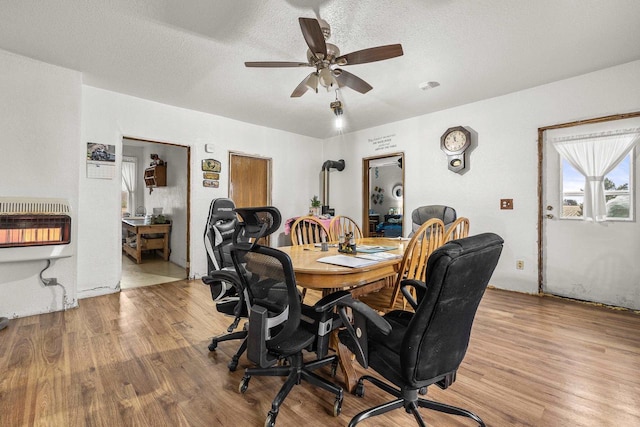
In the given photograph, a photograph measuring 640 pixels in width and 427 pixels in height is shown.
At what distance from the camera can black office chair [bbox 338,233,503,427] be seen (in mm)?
1056

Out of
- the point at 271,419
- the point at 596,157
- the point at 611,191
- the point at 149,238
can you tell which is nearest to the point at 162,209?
the point at 149,238

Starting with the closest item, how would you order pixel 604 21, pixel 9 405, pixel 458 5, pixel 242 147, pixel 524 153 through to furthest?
pixel 9 405 → pixel 458 5 → pixel 604 21 → pixel 524 153 → pixel 242 147

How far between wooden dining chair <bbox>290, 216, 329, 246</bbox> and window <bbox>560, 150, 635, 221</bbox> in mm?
2947

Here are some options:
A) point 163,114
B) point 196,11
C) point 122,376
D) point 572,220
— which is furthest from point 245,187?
point 572,220

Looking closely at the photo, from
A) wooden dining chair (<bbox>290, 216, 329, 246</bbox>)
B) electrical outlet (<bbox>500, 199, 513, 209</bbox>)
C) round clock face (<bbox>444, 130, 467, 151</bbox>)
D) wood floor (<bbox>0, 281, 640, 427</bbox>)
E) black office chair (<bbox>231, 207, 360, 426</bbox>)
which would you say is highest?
round clock face (<bbox>444, 130, 467, 151</bbox>)

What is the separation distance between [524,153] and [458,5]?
2391 millimetres

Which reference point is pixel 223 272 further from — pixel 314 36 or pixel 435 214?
pixel 435 214

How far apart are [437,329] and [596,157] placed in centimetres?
355

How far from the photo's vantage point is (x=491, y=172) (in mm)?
4031

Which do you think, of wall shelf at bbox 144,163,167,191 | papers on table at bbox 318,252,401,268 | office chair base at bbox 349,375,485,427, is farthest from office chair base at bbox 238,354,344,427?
wall shelf at bbox 144,163,167,191

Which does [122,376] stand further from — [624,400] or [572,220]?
[572,220]

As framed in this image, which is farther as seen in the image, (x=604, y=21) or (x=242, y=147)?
(x=242, y=147)

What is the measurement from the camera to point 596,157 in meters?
3.27

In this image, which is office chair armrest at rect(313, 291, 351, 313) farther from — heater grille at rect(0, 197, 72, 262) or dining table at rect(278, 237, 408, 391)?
heater grille at rect(0, 197, 72, 262)
